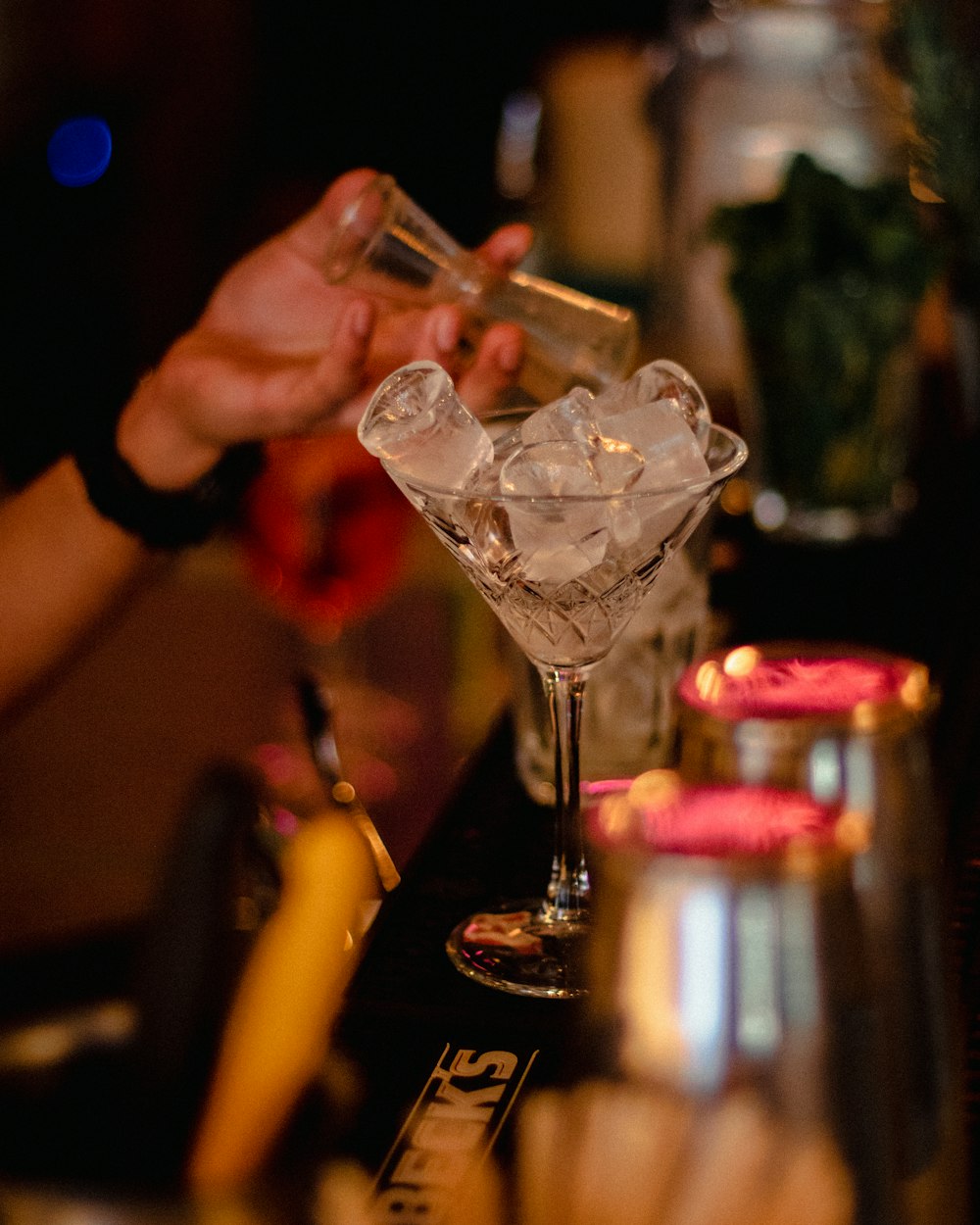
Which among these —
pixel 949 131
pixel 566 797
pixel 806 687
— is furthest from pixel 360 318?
pixel 949 131

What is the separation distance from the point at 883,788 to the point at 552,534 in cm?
23

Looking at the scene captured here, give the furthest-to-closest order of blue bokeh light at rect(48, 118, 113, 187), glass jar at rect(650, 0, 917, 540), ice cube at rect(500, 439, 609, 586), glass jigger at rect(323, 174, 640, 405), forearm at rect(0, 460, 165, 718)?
blue bokeh light at rect(48, 118, 113, 187) < glass jar at rect(650, 0, 917, 540) < forearm at rect(0, 460, 165, 718) < glass jigger at rect(323, 174, 640, 405) < ice cube at rect(500, 439, 609, 586)

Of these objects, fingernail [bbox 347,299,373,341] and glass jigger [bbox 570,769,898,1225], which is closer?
glass jigger [bbox 570,769,898,1225]

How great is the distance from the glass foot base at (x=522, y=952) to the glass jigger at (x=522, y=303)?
0.38 metres

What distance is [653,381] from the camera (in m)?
0.76

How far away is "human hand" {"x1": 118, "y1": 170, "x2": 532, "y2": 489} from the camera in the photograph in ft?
2.97

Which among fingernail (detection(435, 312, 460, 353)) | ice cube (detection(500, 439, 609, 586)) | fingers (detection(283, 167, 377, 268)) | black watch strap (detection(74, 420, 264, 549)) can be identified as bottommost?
black watch strap (detection(74, 420, 264, 549))

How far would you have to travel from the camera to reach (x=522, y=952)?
704 millimetres

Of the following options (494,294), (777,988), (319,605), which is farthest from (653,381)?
(319,605)

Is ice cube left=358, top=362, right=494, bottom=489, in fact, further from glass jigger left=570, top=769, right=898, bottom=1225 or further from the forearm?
the forearm

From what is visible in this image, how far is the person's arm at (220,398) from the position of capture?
91 centimetres

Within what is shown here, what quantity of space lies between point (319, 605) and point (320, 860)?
1.01 metres

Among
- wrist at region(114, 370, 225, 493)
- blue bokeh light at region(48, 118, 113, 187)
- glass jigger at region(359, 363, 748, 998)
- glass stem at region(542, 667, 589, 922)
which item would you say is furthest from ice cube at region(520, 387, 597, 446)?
blue bokeh light at region(48, 118, 113, 187)

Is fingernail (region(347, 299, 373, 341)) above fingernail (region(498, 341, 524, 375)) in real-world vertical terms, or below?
above
